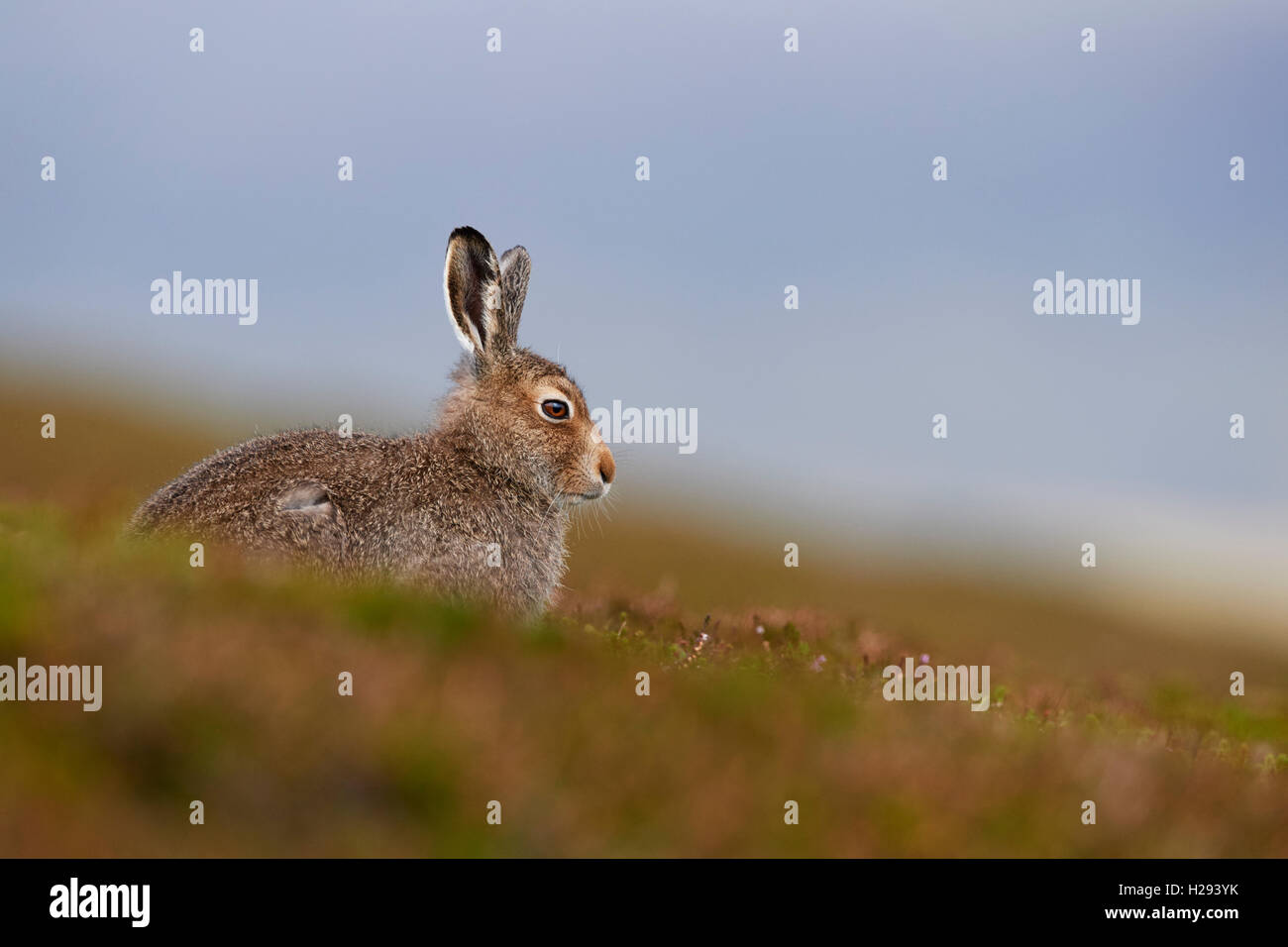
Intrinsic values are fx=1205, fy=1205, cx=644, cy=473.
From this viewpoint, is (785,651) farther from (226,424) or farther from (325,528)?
(226,424)

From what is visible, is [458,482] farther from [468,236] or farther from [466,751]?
[466,751]

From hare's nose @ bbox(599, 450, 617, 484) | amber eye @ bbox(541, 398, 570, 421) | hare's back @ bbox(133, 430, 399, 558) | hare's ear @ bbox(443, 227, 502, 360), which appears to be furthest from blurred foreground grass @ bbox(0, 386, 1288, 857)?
hare's ear @ bbox(443, 227, 502, 360)

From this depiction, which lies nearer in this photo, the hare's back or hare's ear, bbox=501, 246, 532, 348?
the hare's back

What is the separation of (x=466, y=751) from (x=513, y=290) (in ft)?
28.9

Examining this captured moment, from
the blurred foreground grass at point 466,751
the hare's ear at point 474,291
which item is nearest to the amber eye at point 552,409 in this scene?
the hare's ear at point 474,291

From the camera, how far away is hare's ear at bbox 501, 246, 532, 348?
15.1 meters

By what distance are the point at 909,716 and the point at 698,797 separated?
4.16 metres

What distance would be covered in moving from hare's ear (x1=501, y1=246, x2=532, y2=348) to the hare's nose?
6.26 ft

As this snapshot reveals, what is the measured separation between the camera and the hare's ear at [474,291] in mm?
14352

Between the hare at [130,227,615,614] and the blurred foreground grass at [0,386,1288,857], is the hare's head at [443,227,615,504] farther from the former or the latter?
the blurred foreground grass at [0,386,1288,857]

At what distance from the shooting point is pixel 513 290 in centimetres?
1520

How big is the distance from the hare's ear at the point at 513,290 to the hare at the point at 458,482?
0.06ft

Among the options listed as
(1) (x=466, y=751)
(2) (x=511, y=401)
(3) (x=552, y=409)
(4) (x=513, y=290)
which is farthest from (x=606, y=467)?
(1) (x=466, y=751)
